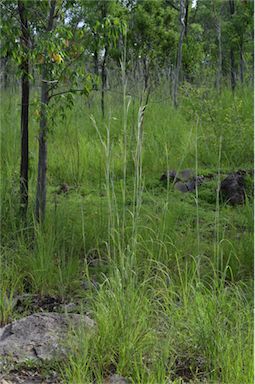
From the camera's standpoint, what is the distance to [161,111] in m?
8.54

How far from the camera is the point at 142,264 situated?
11.1ft

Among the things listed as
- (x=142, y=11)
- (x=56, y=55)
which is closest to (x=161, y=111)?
(x=142, y=11)

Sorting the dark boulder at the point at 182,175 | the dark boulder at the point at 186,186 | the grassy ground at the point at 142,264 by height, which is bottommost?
the grassy ground at the point at 142,264

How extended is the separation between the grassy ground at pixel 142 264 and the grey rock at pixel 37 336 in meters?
0.11

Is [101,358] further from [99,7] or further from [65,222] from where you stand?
[99,7]

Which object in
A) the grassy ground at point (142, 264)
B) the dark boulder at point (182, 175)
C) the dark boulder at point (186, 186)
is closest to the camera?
the grassy ground at point (142, 264)

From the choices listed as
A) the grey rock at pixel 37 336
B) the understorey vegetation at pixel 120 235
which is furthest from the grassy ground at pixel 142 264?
the grey rock at pixel 37 336

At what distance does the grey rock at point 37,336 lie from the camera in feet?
8.21

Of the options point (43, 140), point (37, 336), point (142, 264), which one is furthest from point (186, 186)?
point (37, 336)

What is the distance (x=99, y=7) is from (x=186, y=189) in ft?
16.9

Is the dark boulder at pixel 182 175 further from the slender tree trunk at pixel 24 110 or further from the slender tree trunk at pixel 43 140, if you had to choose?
the slender tree trunk at pixel 43 140

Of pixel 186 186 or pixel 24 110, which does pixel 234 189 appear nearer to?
pixel 186 186

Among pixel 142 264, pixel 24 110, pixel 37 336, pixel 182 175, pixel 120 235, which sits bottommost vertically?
pixel 37 336

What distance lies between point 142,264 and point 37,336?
0.92 metres
